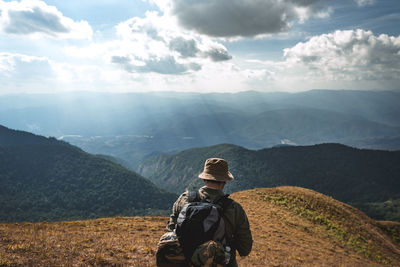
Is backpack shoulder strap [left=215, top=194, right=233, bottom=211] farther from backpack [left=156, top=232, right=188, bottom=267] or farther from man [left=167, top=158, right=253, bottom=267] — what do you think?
backpack [left=156, top=232, right=188, bottom=267]

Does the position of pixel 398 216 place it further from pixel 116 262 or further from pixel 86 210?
pixel 86 210

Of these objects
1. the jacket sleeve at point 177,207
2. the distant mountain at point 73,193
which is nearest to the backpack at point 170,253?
the jacket sleeve at point 177,207

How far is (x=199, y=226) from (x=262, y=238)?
15.3m

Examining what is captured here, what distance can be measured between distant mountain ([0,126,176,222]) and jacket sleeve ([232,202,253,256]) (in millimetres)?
149455

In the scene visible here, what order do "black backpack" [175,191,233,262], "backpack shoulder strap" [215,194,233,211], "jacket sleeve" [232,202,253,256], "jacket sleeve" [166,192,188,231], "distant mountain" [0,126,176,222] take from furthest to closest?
"distant mountain" [0,126,176,222] → "jacket sleeve" [166,192,188,231] → "jacket sleeve" [232,202,253,256] → "backpack shoulder strap" [215,194,233,211] → "black backpack" [175,191,233,262]

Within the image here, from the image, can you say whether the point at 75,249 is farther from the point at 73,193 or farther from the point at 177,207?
the point at 73,193

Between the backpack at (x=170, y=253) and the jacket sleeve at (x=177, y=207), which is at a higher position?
the jacket sleeve at (x=177, y=207)

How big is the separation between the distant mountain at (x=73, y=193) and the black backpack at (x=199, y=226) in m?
150

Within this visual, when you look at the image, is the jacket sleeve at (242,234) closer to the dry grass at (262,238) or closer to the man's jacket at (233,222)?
the man's jacket at (233,222)

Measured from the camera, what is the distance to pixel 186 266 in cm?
475

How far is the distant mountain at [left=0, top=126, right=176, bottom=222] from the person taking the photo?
140m

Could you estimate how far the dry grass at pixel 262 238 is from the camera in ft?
30.9

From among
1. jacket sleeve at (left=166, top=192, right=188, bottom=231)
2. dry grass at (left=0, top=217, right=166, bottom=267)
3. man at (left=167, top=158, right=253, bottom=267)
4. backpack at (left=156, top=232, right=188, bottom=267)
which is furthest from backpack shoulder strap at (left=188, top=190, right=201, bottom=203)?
dry grass at (left=0, top=217, right=166, bottom=267)

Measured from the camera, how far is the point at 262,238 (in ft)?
58.2
